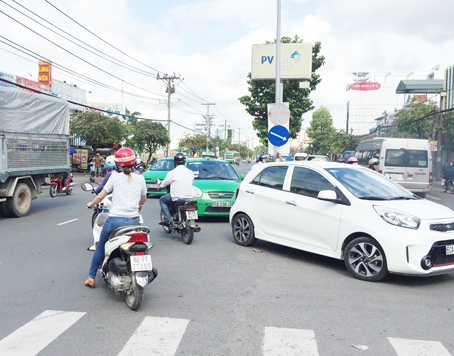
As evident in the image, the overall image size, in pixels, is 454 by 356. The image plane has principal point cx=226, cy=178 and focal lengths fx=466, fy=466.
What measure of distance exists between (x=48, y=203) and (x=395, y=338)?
13.2 meters

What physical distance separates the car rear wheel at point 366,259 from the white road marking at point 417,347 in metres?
1.86

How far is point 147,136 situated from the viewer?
44.9 meters

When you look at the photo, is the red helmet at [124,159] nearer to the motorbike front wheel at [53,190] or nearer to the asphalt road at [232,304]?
the asphalt road at [232,304]

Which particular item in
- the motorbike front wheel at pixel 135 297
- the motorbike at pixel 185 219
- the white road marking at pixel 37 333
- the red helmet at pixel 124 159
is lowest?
the white road marking at pixel 37 333

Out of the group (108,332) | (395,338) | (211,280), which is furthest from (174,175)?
(395,338)

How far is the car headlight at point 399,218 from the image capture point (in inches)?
230

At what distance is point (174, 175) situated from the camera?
8594 millimetres

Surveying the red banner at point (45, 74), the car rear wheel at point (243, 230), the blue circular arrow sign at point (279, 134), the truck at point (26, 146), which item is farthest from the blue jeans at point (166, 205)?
the red banner at point (45, 74)

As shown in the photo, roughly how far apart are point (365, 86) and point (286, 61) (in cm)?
7620

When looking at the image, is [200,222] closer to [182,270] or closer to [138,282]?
[182,270]

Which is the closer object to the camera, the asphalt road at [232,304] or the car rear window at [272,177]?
the asphalt road at [232,304]

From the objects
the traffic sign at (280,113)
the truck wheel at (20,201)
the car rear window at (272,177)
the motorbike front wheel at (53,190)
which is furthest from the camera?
the motorbike front wheel at (53,190)

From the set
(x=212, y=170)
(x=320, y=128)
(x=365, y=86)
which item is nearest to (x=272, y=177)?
(x=212, y=170)

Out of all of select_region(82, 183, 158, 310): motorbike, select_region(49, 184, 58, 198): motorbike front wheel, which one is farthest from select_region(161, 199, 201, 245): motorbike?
select_region(49, 184, 58, 198): motorbike front wheel
